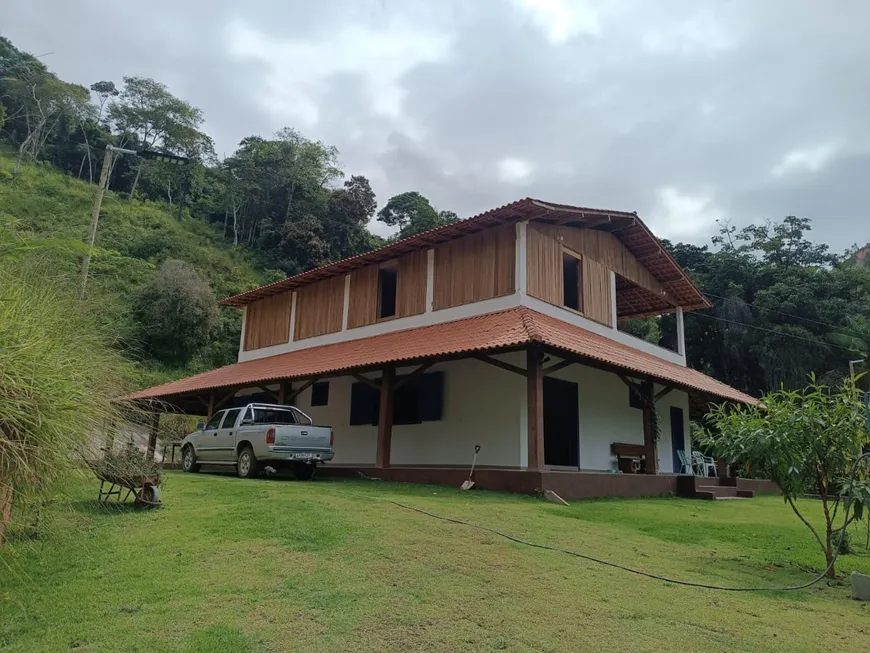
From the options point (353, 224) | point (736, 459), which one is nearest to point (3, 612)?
point (736, 459)

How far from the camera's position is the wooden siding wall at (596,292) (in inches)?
619

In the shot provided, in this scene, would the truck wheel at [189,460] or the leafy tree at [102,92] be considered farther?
the leafy tree at [102,92]

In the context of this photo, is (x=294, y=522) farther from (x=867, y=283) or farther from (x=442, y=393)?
(x=867, y=283)

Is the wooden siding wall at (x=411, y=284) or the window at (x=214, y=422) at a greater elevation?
the wooden siding wall at (x=411, y=284)

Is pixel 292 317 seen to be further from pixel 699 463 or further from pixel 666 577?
pixel 666 577

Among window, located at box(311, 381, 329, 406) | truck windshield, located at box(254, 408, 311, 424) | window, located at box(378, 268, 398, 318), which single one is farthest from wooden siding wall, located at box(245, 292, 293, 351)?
truck windshield, located at box(254, 408, 311, 424)

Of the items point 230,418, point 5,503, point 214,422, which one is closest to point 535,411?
point 230,418

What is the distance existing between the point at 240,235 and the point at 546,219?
46251 millimetres

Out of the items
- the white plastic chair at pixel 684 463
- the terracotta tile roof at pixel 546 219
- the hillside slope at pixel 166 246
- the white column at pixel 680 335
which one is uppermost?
the hillside slope at pixel 166 246

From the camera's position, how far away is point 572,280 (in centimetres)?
1722

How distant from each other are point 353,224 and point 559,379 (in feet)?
126

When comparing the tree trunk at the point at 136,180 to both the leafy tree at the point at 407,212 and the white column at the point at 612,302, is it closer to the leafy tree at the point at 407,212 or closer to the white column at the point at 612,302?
the leafy tree at the point at 407,212

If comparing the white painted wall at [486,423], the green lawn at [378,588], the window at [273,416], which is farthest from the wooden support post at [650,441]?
the window at [273,416]

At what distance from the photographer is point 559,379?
1459 cm
